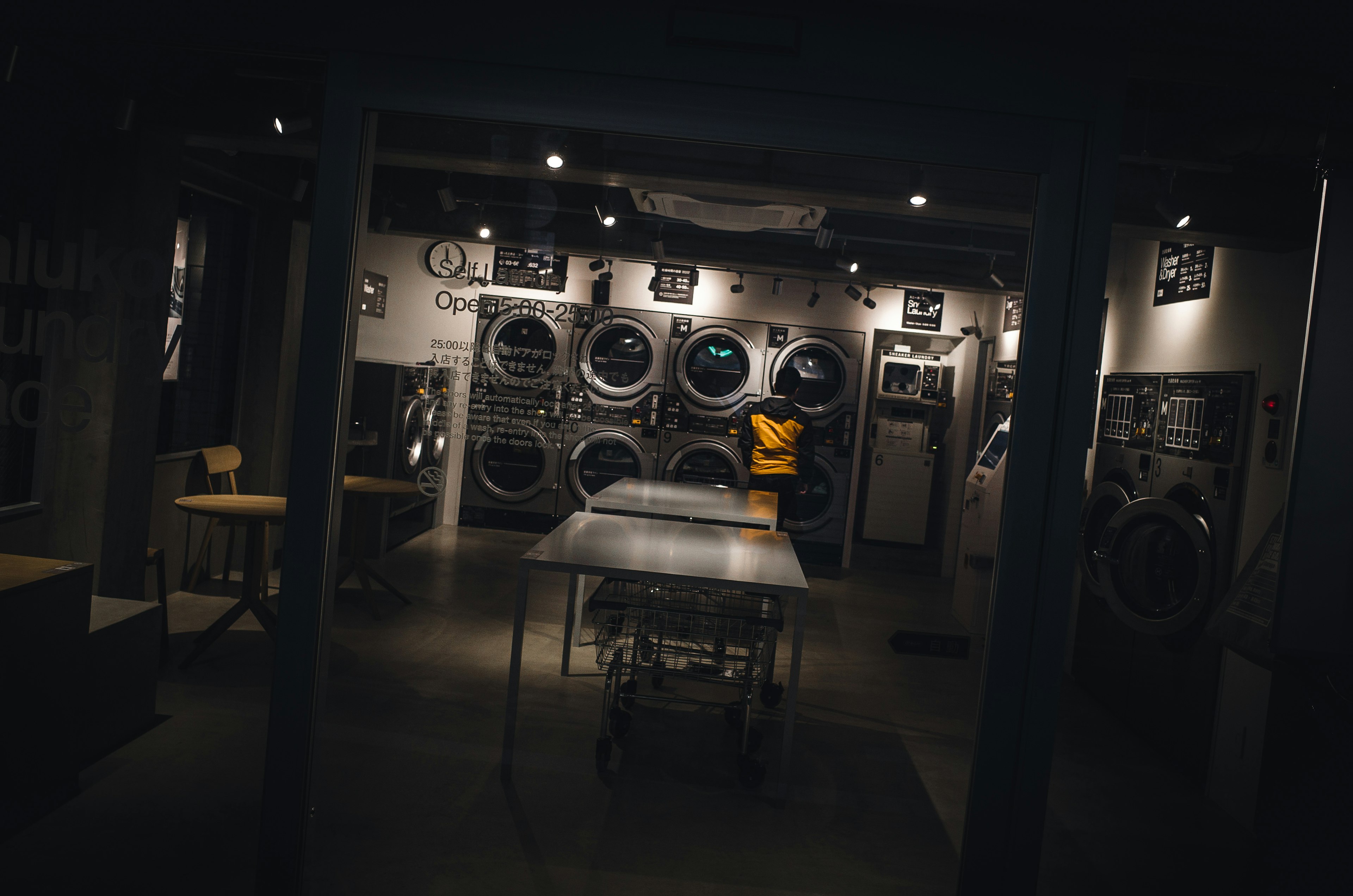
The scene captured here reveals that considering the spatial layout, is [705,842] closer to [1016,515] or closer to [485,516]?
[485,516]

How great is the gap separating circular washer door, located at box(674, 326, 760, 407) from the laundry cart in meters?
0.67

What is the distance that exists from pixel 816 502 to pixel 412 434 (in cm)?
127

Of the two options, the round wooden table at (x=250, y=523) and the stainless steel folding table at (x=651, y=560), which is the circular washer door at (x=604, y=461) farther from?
the round wooden table at (x=250, y=523)

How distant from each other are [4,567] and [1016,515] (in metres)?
3.11

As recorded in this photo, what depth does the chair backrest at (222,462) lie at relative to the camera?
9.52 ft

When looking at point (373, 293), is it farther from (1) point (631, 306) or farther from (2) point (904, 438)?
(2) point (904, 438)

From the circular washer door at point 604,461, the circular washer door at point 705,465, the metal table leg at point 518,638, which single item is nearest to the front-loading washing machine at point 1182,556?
the circular washer door at point 705,465

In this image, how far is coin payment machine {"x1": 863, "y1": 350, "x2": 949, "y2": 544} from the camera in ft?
8.36

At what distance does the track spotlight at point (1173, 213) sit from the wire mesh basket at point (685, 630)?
73.6 inches

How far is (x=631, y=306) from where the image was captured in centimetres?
247

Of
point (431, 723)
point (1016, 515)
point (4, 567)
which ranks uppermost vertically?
point (1016, 515)

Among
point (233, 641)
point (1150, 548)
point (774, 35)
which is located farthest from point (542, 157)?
point (1150, 548)

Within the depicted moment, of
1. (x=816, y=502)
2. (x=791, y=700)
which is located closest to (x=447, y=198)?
(x=816, y=502)

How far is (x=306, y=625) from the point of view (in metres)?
2.21
